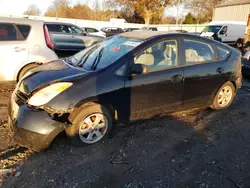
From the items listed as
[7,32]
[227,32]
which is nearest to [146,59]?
[7,32]

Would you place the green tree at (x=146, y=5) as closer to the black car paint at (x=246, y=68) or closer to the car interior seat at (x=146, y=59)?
the black car paint at (x=246, y=68)

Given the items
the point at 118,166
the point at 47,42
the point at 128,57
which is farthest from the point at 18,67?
the point at 118,166

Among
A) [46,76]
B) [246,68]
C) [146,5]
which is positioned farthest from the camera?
[146,5]

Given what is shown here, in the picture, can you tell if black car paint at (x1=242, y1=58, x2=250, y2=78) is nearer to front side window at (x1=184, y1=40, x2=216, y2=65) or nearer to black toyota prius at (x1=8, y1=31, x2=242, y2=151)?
black toyota prius at (x1=8, y1=31, x2=242, y2=151)

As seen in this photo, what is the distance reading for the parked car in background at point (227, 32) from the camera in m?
18.0

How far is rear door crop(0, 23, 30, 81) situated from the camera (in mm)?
4817

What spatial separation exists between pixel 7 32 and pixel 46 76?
2521 millimetres

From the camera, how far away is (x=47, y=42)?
5.25 meters

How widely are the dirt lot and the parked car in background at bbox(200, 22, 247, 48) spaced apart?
52.4ft

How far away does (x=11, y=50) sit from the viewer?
15.9ft

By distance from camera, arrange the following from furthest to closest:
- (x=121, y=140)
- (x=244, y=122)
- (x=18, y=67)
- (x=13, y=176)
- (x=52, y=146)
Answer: (x=18, y=67), (x=244, y=122), (x=121, y=140), (x=52, y=146), (x=13, y=176)

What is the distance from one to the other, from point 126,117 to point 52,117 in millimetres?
1089

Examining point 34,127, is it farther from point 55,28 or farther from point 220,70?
point 55,28

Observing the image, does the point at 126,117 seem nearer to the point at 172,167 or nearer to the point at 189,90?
the point at 172,167
